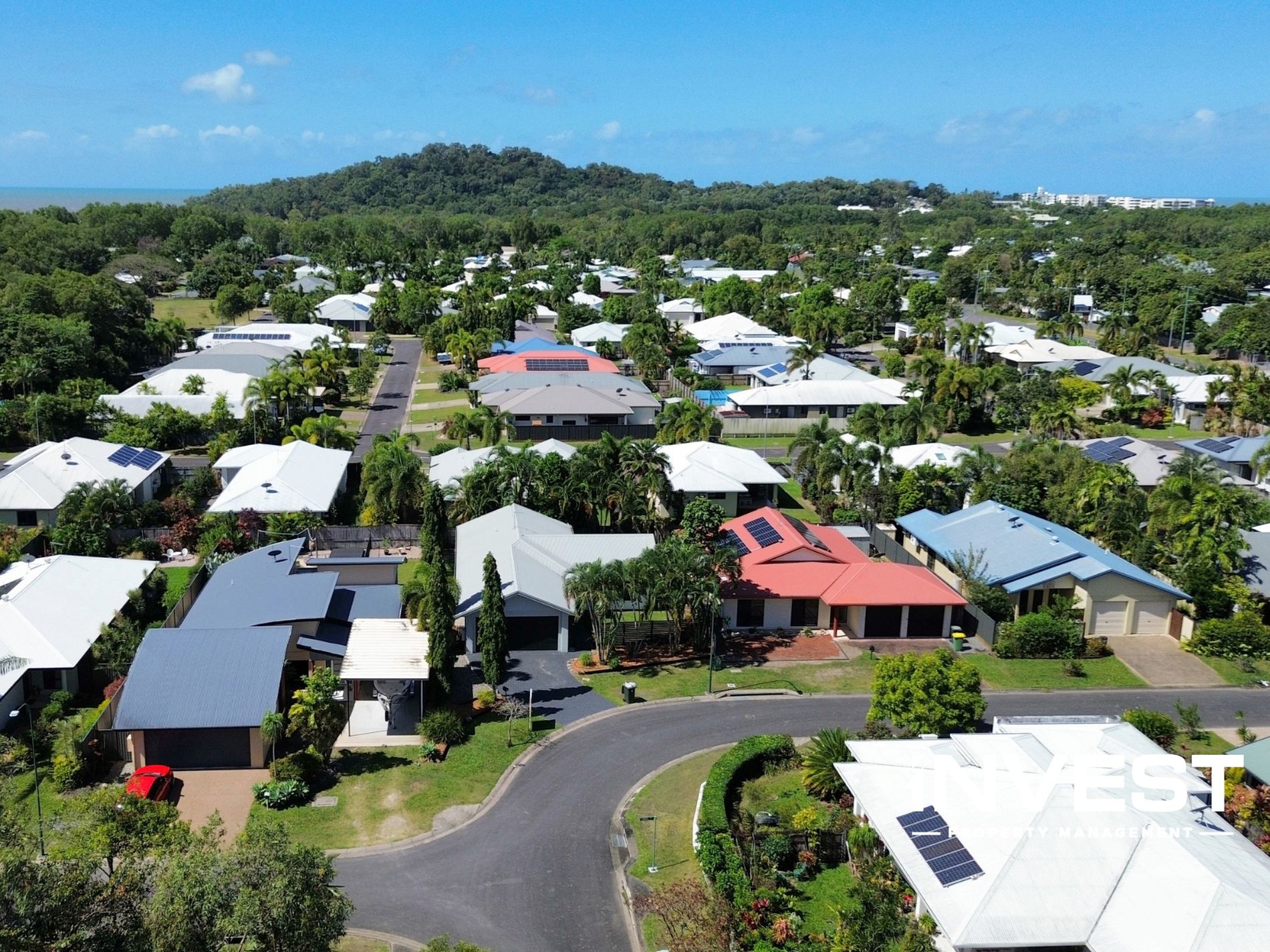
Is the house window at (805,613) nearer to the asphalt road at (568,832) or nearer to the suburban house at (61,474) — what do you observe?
the asphalt road at (568,832)

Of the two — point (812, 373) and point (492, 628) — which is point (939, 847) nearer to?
point (492, 628)

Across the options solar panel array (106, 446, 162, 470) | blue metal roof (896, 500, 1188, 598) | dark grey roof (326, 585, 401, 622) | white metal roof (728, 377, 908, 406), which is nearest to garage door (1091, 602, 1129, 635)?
blue metal roof (896, 500, 1188, 598)

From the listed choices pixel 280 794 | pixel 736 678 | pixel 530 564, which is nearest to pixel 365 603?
pixel 530 564

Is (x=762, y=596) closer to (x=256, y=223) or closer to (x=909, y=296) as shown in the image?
(x=909, y=296)

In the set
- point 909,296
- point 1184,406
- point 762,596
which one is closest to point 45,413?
point 762,596

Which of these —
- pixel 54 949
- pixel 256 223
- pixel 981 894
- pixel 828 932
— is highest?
pixel 256 223

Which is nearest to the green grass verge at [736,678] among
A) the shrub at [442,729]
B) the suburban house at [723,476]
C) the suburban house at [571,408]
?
the shrub at [442,729]
